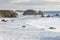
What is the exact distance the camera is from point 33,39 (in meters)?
10.6

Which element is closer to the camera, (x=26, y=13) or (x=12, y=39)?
(x=12, y=39)

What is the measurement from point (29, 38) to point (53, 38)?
1.40 m

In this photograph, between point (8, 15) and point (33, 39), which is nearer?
point (33, 39)

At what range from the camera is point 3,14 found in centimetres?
3434

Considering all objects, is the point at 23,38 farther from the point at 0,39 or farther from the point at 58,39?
the point at 58,39

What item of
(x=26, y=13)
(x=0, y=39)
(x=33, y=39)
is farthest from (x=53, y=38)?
(x=26, y=13)

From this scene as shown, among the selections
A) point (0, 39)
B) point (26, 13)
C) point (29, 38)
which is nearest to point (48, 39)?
point (29, 38)

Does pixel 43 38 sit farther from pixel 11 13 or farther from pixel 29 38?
pixel 11 13

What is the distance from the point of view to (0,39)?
34.1ft

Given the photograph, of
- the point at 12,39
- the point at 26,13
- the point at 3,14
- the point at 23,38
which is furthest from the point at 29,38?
the point at 26,13

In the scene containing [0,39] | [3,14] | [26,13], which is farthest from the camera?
[26,13]

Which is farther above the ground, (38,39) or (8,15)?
(38,39)

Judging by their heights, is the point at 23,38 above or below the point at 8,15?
above

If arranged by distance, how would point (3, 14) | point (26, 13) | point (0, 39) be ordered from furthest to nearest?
1. point (26, 13)
2. point (3, 14)
3. point (0, 39)
